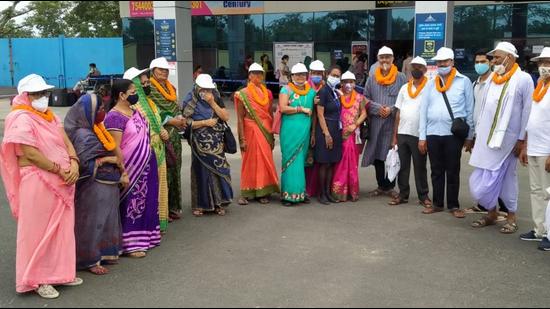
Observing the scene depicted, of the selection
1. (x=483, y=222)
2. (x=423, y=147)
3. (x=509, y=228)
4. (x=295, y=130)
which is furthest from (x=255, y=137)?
(x=509, y=228)

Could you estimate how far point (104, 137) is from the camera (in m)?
4.56

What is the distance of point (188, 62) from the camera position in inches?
508

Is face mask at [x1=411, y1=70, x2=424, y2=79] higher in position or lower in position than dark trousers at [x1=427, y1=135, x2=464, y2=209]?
higher

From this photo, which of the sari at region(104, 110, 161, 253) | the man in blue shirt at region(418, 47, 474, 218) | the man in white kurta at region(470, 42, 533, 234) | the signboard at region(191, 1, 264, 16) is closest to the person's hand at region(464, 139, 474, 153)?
the man in blue shirt at region(418, 47, 474, 218)

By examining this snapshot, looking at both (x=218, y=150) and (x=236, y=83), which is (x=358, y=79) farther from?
(x=218, y=150)

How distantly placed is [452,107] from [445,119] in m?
0.15

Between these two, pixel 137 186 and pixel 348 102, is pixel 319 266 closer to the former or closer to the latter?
pixel 137 186

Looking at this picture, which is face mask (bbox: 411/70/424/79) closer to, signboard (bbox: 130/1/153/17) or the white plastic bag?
the white plastic bag

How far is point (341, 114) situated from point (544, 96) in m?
2.42

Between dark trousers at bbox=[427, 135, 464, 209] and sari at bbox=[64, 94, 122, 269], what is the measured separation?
138 inches

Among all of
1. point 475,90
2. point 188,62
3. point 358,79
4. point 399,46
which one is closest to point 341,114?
point 475,90

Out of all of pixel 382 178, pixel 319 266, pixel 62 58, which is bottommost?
pixel 319 266

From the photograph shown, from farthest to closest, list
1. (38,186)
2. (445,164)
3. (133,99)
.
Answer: (445,164)
(133,99)
(38,186)

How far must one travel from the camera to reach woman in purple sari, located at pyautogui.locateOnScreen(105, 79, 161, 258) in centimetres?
483
